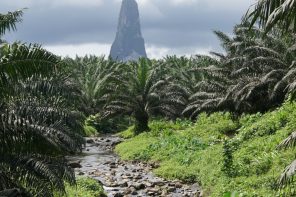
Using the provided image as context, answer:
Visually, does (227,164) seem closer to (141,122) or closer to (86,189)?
(86,189)

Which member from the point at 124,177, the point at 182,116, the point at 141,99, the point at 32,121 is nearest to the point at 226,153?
the point at 124,177

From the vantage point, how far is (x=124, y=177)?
1772cm

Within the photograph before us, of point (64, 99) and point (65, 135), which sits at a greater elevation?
point (64, 99)

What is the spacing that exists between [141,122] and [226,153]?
1645 centimetres

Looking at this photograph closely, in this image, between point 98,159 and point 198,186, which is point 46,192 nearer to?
point 198,186

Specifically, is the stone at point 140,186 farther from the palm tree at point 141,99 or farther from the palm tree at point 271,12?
the palm tree at point 141,99

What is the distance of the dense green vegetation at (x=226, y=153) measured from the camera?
12.2 m

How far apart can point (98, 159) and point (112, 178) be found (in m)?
5.32

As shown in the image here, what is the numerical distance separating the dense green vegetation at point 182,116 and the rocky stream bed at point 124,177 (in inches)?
21.7

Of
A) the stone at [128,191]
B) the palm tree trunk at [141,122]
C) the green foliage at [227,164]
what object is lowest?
the stone at [128,191]

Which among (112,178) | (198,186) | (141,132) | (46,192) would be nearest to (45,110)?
(46,192)

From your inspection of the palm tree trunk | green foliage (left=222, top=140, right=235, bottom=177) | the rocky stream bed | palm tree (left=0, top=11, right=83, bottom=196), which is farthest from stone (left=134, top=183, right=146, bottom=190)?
the palm tree trunk

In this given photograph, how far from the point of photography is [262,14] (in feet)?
20.2

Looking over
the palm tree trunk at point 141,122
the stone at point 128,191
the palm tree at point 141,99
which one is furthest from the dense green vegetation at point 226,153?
the palm tree at point 141,99
